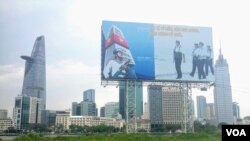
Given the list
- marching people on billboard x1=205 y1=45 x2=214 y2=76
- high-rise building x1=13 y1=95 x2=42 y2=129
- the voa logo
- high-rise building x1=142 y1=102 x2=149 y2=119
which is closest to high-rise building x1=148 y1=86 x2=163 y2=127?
high-rise building x1=142 y1=102 x2=149 y2=119

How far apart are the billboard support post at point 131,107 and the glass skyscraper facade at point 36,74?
9435 cm

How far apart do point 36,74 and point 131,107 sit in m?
101

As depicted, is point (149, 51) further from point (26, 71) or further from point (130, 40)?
point (26, 71)

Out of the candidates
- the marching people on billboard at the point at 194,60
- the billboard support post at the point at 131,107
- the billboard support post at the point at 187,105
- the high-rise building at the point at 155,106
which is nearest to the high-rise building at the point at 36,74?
the high-rise building at the point at 155,106

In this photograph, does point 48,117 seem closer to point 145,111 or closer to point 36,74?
point 145,111

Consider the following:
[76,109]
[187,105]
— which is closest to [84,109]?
[76,109]

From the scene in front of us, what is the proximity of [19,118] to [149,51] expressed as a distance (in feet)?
215

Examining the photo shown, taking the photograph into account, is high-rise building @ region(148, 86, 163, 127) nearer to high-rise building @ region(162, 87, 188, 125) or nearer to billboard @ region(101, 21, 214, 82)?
high-rise building @ region(162, 87, 188, 125)

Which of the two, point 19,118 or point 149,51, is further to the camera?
point 19,118

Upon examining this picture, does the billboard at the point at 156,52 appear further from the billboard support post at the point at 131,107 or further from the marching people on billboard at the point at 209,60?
the billboard support post at the point at 131,107

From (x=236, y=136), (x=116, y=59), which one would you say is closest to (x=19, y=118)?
(x=116, y=59)

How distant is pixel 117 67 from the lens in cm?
2883

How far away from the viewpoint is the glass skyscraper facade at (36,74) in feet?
402

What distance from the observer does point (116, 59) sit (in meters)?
28.9
